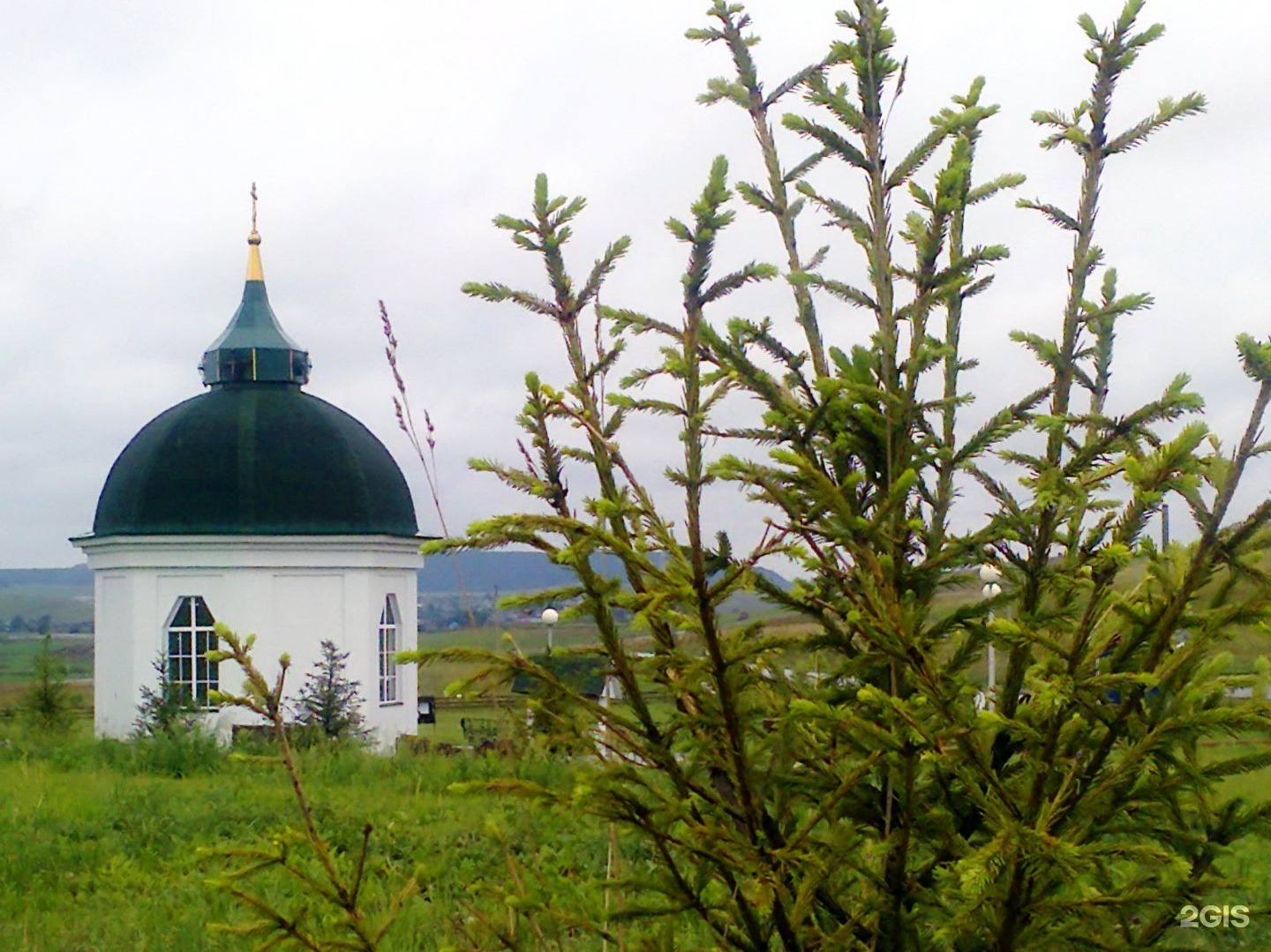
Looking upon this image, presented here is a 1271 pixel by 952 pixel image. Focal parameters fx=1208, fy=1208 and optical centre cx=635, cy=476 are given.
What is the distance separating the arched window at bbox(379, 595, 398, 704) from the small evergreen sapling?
38.7 inches

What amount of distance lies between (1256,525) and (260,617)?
18.3m

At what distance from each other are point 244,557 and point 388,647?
2841mm

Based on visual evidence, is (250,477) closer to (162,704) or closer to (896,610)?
(162,704)

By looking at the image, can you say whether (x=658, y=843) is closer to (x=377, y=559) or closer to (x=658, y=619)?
(x=658, y=619)

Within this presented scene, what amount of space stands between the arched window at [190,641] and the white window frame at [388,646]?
8.51 feet

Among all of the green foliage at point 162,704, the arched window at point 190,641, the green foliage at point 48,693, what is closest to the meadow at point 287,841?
the green foliage at point 162,704

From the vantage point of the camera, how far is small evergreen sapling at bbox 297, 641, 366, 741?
16.8 metres

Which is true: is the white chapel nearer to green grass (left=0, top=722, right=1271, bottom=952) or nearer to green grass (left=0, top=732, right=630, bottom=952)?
green grass (left=0, top=722, right=1271, bottom=952)

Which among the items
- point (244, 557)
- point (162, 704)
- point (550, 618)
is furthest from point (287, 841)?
point (244, 557)

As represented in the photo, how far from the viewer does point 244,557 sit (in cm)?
1906

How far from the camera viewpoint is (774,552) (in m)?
2.45

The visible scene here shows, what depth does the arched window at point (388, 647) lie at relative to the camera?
20078 millimetres

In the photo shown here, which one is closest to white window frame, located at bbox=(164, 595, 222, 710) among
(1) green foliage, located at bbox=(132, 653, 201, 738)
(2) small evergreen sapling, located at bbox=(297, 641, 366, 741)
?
(1) green foliage, located at bbox=(132, 653, 201, 738)

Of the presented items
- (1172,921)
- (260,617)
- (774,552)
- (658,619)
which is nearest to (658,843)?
(658,619)
